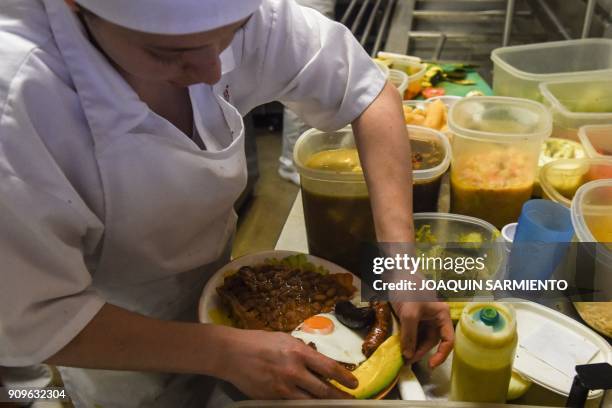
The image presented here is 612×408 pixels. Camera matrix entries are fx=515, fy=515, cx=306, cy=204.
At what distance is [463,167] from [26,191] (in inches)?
39.3

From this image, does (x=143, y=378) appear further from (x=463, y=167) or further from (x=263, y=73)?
(x=463, y=167)

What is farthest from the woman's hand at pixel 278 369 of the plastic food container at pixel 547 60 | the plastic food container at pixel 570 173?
the plastic food container at pixel 547 60

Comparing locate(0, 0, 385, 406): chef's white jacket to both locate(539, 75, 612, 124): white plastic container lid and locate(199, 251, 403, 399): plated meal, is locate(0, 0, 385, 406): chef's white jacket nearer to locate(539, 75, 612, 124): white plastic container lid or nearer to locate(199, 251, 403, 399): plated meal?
locate(199, 251, 403, 399): plated meal

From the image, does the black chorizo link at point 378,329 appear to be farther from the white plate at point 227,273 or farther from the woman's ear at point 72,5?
the woman's ear at point 72,5

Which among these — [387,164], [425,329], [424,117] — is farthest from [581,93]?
[425,329]

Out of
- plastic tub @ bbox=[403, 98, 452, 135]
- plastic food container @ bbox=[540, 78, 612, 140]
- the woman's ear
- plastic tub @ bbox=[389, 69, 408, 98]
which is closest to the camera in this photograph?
the woman's ear

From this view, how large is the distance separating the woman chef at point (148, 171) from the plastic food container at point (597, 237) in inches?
12.6

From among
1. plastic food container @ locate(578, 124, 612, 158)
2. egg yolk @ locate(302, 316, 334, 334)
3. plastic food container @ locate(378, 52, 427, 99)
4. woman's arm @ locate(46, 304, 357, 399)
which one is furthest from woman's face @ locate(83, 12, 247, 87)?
plastic food container @ locate(378, 52, 427, 99)

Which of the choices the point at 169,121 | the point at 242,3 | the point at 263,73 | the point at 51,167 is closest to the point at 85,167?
the point at 51,167

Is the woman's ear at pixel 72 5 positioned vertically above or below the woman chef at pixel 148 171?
above

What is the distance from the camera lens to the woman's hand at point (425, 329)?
33.8 inches

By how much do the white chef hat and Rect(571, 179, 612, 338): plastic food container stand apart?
30.4 inches

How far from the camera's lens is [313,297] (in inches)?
39.1

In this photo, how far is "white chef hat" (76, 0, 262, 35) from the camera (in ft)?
1.87
